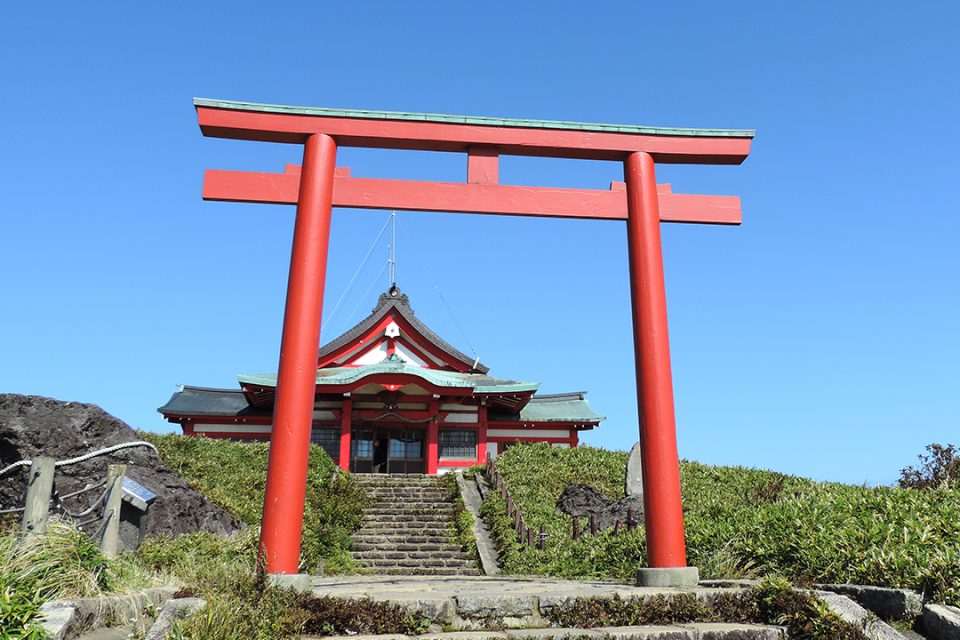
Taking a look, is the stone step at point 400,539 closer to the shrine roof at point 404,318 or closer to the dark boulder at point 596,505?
the dark boulder at point 596,505

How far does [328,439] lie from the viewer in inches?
918

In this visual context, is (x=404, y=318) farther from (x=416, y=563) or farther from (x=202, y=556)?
(x=202, y=556)

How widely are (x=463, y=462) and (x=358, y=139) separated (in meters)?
17.3

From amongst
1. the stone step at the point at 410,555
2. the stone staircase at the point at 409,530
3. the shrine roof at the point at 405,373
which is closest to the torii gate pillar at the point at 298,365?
the stone staircase at the point at 409,530

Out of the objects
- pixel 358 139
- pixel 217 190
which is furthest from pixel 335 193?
pixel 217 190

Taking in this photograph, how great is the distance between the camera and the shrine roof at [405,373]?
2142 centimetres

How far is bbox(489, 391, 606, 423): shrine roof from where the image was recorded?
2503cm

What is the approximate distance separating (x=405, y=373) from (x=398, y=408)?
2209 millimetres

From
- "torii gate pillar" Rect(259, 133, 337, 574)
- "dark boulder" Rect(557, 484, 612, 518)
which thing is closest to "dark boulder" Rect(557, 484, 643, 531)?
"dark boulder" Rect(557, 484, 612, 518)

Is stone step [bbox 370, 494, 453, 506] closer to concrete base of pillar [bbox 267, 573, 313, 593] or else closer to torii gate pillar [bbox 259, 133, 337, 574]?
torii gate pillar [bbox 259, 133, 337, 574]

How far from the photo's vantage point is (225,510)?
1249 centimetres

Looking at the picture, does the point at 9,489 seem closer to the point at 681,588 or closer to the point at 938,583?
the point at 681,588

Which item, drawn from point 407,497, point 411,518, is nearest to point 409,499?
point 407,497

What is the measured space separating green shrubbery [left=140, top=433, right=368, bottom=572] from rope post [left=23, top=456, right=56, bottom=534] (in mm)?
7442
